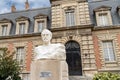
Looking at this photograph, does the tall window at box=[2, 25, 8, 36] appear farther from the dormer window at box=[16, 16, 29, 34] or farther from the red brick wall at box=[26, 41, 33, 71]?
the red brick wall at box=[26, 41, 33, 71]

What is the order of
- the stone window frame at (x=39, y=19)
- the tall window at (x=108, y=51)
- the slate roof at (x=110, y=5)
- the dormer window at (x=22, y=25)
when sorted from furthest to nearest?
1. the dormer window at (x=22, y=25)
2. the stone window frame at (x=39, y=19)
3. the slate roof at (x=110, y=5)
4. the tall window at (x=108, y=51)

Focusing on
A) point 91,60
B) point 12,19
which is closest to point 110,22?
point 91,60

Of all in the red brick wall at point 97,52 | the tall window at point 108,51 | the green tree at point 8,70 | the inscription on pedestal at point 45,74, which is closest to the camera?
the inscription on pedestal at point 45,74

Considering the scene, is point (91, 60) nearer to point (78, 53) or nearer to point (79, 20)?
point (78, 53)

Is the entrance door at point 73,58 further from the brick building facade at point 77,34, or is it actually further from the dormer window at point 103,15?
the dormer window at point 103,15

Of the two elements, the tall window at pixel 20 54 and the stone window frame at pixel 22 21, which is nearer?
the tall window at pixel 20 54

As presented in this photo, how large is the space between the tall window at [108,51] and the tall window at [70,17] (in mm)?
4126

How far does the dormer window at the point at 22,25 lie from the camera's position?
1939 cm

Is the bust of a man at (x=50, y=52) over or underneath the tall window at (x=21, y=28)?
underneath

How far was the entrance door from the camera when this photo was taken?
1561cm

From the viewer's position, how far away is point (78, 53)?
16109 millimetres

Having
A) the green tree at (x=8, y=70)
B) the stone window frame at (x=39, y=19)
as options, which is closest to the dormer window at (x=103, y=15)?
the stone window frame at (x=39, y=19)

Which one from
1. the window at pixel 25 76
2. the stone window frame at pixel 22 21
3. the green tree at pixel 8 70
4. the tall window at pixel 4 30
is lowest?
the window at pixel 25 76

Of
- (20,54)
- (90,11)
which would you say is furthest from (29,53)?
(90,11)
